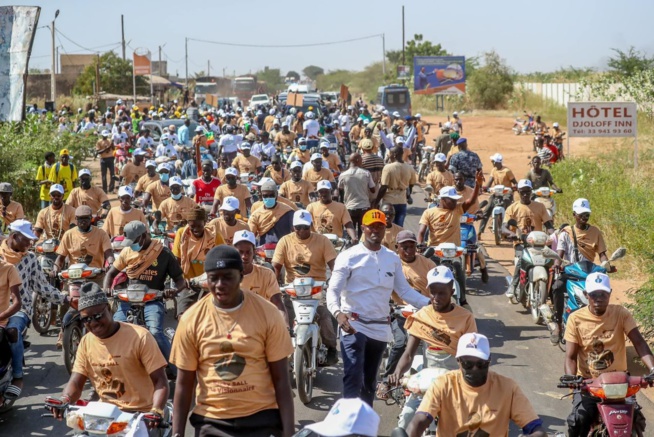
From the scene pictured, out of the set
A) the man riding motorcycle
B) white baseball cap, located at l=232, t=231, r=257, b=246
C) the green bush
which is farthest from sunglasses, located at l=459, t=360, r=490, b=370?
the green bush

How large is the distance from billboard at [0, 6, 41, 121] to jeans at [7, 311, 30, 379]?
59.9ft

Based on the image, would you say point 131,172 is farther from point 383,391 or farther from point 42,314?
point 383,391

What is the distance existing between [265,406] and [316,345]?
4.49m

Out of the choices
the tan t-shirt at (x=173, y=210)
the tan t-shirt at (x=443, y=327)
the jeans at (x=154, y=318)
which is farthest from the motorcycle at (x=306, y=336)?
the tan t-shirt at (x=173, y=210)

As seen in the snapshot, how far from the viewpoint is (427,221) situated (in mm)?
12742

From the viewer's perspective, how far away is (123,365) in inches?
248

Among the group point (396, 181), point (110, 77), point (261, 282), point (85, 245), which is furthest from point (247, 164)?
point (110, 77)

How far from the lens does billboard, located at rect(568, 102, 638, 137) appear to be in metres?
21.8

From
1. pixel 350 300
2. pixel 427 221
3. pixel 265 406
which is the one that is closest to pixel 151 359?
pixel 265 406

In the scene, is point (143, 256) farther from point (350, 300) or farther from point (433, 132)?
point (433, 132)

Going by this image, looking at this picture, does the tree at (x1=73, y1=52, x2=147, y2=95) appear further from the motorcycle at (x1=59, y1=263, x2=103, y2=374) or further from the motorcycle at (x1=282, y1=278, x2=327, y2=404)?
the motorcycle at (x1=282, y1=278, x2=327, y2=404)

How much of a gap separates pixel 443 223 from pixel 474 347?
278 inches

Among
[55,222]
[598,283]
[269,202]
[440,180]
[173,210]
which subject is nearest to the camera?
[598,283]

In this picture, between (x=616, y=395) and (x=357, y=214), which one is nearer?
(x=616, y=395)
